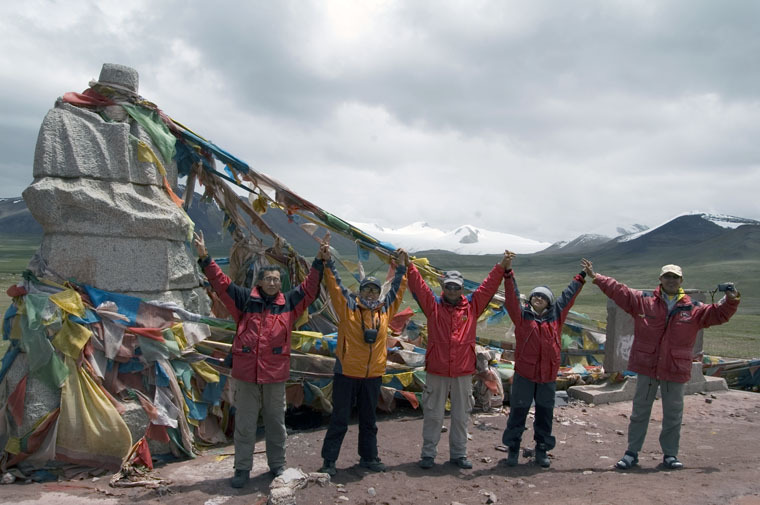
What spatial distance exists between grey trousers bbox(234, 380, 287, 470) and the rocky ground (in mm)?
223

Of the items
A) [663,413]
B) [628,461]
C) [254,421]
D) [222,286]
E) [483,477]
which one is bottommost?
[483,477]

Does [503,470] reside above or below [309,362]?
below

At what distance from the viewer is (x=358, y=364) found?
16.1 feet

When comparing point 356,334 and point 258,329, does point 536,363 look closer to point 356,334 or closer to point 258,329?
point 356,334

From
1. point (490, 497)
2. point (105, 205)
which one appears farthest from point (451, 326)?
point (105, 205)

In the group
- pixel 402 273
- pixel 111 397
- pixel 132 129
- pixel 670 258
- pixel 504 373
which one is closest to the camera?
pixel 111 397

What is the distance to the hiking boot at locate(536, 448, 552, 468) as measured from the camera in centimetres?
528

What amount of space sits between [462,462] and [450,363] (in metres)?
0.92

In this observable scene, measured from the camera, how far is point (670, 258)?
58531 millimetres

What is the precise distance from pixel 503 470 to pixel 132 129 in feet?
16.1

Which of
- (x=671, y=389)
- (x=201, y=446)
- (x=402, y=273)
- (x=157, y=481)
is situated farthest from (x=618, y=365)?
(x=157, y=481)

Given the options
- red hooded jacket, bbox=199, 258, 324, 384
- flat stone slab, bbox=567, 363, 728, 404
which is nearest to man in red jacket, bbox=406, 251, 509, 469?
red hooded jacket, bbox=199, 258, 324, 384

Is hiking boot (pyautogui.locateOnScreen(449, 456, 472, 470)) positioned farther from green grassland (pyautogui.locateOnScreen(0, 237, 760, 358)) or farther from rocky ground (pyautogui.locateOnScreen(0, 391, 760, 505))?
green grassland (pyautogui.locateOnScreen(0, 237, 760, 358))

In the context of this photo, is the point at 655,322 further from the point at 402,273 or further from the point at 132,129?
the point at 132,129
